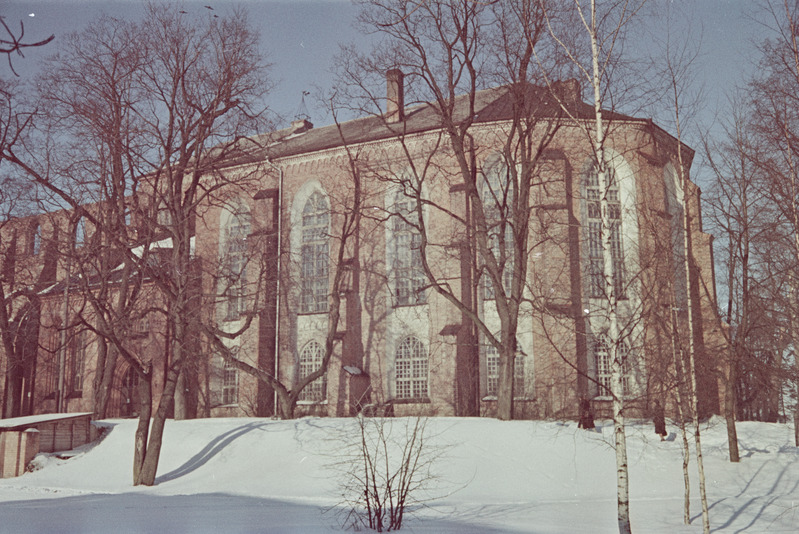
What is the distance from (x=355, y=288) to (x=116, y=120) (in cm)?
1429

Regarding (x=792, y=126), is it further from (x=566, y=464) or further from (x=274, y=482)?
(x=274, y=482)

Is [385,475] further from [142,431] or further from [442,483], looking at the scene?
[142,431]

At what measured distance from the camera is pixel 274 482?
61.7ft

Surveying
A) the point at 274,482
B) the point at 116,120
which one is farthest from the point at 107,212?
the point at 274,482

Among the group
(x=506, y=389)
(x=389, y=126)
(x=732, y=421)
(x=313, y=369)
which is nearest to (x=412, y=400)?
(x=313, y=369)

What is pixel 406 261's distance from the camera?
32531 mm

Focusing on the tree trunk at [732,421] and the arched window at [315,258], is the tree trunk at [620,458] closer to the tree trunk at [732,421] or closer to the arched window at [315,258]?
the tree trunk at [732,421]

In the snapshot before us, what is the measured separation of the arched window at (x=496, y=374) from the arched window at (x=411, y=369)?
8.90ft

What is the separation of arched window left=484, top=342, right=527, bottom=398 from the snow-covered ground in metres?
5.99

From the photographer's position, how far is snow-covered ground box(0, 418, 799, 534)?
44.4 ft

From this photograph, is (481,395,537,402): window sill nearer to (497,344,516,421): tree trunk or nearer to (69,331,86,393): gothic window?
(497,344,516,421): tree trunk

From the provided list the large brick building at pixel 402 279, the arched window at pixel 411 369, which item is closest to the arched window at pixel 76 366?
the large brick building at pixel 402 279

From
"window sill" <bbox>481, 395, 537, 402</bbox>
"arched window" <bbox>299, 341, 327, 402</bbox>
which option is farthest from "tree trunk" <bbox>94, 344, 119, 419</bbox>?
"window sill" <bbox>481, 395, 537, 402</bbox>

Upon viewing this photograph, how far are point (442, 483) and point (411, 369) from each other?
1372 centimetres
